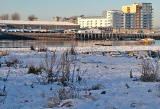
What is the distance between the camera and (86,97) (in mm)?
4883

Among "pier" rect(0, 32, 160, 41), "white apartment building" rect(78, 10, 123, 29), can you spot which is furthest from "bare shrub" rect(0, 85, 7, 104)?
"white apartment building" rect(78, 10, 123, 29)

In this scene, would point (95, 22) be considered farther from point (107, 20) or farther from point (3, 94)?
point (3, 94)

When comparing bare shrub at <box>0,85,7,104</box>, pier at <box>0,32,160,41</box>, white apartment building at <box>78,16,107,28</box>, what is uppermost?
white apartment building at <box>78,16,107,28</box>

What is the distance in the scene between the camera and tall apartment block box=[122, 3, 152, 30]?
14038 centimetres

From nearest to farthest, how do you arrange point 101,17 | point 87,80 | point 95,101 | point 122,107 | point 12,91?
point 122,107
point 95,101
point 12,91
point 87,80
point 101,17

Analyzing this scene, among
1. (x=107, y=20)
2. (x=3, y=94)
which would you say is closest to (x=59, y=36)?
(x=3, y=94)

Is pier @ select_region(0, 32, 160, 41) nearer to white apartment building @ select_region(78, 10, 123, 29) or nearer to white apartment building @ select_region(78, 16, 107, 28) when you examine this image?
white apartment building @ select_region(78, 10, 123, 29)

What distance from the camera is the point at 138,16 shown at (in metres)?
144

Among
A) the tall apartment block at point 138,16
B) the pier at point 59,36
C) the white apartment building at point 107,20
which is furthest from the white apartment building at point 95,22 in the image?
the pier at point 59,36

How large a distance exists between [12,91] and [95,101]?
200 centimetres

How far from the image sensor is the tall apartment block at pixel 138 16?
140 metres

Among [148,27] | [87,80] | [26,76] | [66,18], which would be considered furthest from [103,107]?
[66,18]

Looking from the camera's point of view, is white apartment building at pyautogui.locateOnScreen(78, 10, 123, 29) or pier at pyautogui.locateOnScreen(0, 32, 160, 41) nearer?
pier at pyautogui.locateOnScreen(0, 32, 160, 41)

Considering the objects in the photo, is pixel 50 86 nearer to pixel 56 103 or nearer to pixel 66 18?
pixel 56 103
